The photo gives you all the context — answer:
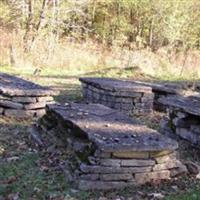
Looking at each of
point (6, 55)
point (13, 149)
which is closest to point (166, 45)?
point (6, 55)

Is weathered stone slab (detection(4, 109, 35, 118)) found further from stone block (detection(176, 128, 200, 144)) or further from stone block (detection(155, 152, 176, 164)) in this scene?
stone block (detection(155, 152, 176, 164))

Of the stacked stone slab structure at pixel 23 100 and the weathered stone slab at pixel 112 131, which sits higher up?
the weathered stone slab at pixel 112 131

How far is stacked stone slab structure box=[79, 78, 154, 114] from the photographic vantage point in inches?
365

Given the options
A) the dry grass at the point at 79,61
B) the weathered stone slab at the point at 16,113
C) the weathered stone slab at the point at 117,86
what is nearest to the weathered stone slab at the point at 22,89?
the weathered stone slab at the point at 16,113

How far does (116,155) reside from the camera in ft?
16.7

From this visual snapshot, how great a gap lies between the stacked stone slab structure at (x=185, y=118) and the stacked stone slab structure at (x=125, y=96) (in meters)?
1.65

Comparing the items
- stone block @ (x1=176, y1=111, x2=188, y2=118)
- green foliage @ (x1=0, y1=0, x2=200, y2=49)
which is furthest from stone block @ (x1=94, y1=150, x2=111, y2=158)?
green foliage @ (x1=0, y1=0, x2=200, y2=49)

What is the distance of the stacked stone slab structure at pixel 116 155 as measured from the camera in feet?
16.5

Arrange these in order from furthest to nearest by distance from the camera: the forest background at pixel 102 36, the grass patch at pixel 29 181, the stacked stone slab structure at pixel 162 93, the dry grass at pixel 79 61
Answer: the forest background at pixel 102 36
the dry grass at pixel 79 61
the stacked stone slab structure at pixel 162 93
the grass patch at pixel 29 181

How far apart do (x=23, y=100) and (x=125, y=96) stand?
6.98 ft

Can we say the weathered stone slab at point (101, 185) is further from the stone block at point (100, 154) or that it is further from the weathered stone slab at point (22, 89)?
the weathered stone slab at point (22, 89)

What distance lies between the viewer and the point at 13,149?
6.31 metres

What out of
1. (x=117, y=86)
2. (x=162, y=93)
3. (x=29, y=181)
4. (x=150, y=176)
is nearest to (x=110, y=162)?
(x=150, y=176)

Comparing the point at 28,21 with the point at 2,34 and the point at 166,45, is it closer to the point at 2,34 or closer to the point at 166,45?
the point at 2,34
